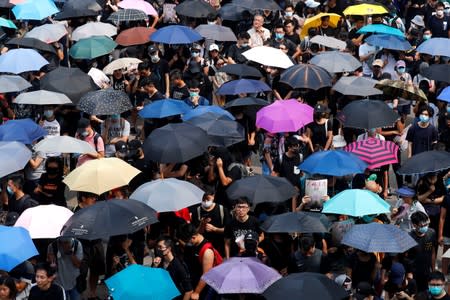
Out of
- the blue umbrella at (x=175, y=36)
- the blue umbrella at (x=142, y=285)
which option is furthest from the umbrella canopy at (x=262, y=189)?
the blue umbrella at (x=175, y=36)

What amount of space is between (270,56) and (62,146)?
4522 mm

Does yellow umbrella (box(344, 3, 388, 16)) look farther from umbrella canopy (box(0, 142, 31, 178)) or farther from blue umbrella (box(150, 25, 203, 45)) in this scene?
umbrella canopy (box(0, 142, 31, 178))

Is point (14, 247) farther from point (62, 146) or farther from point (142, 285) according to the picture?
point (62, 146)

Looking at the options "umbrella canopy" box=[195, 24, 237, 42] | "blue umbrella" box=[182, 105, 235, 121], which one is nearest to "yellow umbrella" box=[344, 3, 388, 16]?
"umbrella canopy" box=[195, 24, 237, 42]

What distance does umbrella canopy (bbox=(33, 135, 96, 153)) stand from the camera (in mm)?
12617

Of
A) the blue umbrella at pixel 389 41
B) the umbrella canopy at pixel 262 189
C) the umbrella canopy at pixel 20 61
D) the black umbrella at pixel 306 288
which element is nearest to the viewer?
the black umbrella at pixel 306 288

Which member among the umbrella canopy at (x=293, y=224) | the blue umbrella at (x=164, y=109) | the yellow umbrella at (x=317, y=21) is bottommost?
the yellow umbrella at (x=317, y=21)

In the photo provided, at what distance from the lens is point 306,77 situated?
15070 millimetres

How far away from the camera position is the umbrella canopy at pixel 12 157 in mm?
11867

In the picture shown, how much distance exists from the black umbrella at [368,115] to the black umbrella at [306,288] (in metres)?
4.66

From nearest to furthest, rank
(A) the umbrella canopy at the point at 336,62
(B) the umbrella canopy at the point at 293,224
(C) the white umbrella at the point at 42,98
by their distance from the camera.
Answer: (B) the umbrella canopy at the point at 293,224, (C) the white umbrella at the point at 42,98, (A) the umbrella canopy at the point at 336,62

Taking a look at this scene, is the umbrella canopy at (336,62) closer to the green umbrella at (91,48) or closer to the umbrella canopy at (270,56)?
the umbrella canopy at (270,56)

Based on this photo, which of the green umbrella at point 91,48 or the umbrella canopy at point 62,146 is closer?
the umbrella canopy at point 62,146

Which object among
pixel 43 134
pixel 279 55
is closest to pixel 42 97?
pixel 43 134
